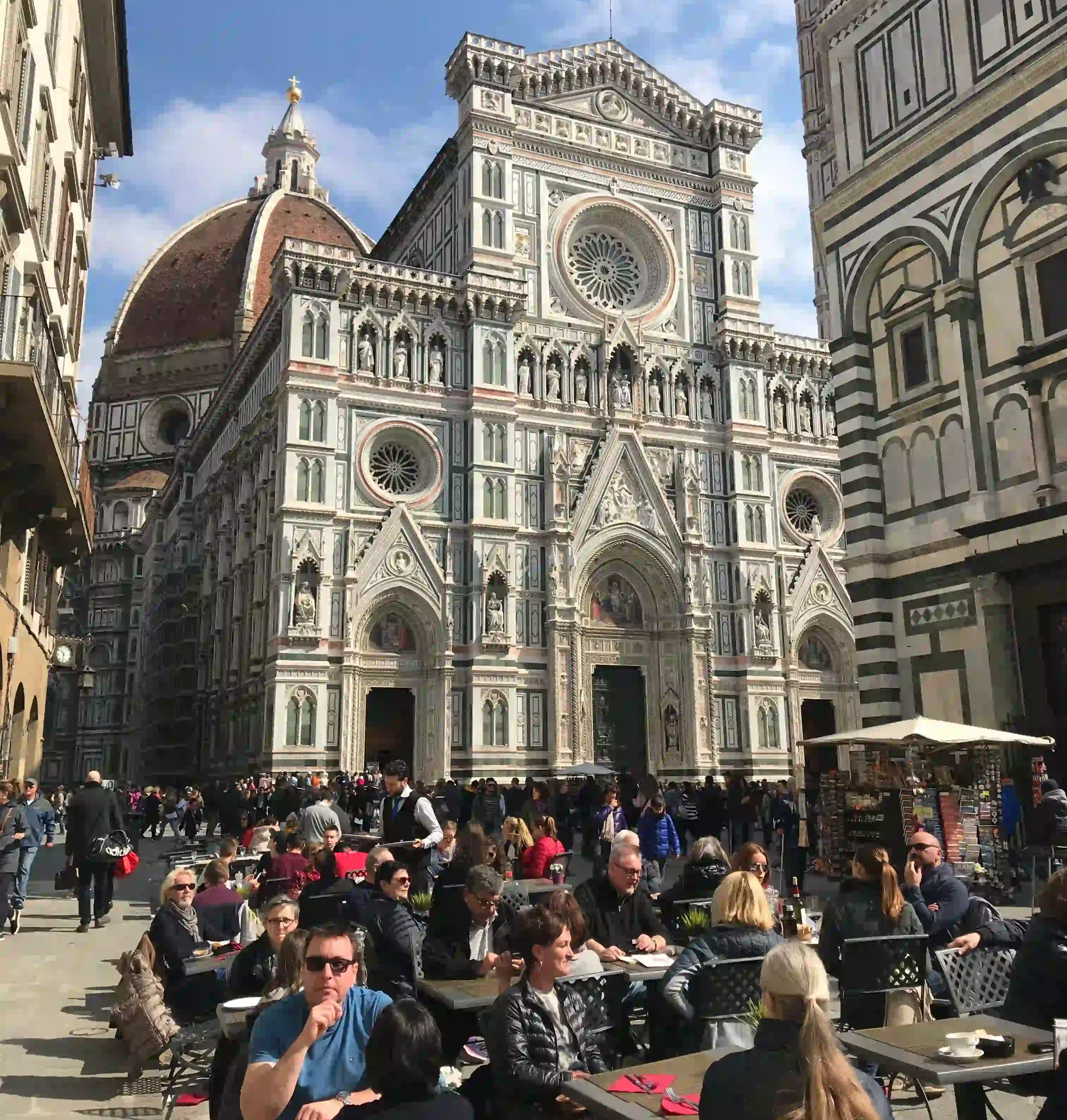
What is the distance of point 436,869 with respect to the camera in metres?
9.88

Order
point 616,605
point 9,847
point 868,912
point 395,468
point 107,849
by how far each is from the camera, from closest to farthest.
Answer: point 868,912, point 9,847, point 107,849, point 395,468, point 616,605

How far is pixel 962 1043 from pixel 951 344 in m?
13.4

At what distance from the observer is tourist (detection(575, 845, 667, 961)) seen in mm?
6461

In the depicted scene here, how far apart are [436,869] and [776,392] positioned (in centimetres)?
3055

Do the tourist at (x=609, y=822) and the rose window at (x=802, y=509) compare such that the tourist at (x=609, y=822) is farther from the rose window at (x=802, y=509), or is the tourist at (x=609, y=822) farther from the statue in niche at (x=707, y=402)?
the rose window at (x=802, y=509)

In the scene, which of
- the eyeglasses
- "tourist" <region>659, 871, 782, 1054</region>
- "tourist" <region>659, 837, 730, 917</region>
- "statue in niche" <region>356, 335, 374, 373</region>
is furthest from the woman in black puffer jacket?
"statue in niche" <region>356, 335, 374, 373</region>

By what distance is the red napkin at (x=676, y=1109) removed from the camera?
344 centimetres

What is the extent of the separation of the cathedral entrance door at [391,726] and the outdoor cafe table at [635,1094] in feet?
87.5

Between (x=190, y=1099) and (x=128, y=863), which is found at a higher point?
(x=128, y=863)

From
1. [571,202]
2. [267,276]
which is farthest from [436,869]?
[267,276]

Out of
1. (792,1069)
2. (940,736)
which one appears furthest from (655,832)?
(792,1069)

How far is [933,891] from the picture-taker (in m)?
6.91

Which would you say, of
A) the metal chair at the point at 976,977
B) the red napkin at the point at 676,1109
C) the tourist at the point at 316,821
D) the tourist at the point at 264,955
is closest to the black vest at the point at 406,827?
the tourist at the point at 316,821

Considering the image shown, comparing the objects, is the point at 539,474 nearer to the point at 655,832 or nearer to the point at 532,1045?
the point at 655,832
